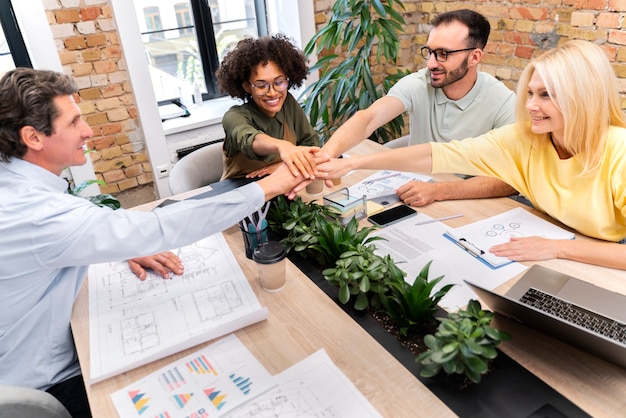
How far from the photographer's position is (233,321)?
45.0 inches

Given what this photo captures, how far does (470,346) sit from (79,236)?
0.95 meters

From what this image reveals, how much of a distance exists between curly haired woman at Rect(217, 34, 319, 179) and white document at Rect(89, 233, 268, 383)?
70 centimetres

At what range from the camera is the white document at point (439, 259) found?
49.6 inches

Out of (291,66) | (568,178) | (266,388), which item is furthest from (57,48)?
(568,178)

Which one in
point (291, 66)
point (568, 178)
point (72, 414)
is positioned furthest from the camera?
point (291, 66)

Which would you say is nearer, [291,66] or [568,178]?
[568,178]

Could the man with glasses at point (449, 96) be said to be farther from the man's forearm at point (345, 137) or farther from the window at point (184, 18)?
the window at point (184, 18)

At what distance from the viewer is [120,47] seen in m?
2.85

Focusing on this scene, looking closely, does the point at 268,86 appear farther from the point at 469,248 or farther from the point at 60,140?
the point at 469,248

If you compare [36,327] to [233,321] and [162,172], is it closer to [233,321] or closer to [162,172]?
[233,321]

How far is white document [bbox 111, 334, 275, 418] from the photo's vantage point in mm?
946

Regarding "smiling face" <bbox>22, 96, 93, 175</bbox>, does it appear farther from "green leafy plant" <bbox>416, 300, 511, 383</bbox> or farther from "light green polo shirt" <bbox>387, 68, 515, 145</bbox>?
"light green polo shirt" <bbox>387, 68, 515, 145</bbox>

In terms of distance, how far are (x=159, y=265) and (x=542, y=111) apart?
1299 mm

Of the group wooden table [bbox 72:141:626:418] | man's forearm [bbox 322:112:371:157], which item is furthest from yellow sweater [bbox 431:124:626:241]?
man's forearm [bbox 322:112:371:157]
